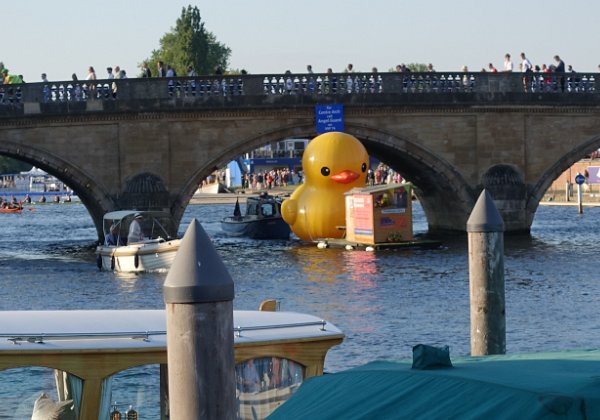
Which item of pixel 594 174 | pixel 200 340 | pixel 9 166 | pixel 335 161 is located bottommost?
pixel 200 340

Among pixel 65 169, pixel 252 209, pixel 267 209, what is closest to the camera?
pixel 65 169

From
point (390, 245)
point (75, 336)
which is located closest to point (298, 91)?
point (390, 245)

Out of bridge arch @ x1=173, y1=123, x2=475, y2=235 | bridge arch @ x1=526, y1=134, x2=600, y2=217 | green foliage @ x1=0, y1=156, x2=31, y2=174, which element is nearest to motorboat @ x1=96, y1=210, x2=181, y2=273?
bridge arch @ x1=173, y1=123, x2=475, y2=235

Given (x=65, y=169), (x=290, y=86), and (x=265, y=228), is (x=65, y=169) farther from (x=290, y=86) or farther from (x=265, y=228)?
(x=265, y=228)

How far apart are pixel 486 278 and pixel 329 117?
98.3ft

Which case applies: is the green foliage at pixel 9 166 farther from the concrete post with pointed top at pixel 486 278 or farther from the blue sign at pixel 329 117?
the concrete post with pointed top at pixel 486 278

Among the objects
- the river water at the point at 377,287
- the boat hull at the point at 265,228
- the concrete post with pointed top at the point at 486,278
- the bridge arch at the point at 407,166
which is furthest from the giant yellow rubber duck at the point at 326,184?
the concrete post with pointed top at the point at 486,278

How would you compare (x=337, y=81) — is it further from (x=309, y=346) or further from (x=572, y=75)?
(x=309, y=346)

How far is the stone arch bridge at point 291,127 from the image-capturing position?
4216 cm

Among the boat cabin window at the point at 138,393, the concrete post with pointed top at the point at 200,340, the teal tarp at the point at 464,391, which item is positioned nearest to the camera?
the teal tarp at the point at 464,391

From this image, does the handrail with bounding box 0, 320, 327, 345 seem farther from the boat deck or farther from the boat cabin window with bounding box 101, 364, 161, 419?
the boat deck

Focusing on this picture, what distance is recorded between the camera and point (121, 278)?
Result: 113ft

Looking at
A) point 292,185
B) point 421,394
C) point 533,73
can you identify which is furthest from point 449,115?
point 292,185

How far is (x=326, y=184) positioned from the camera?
41625mm
